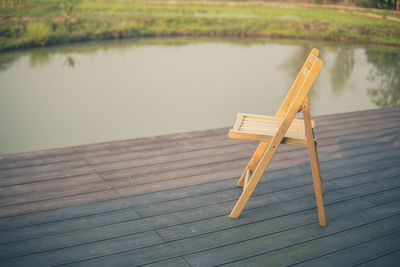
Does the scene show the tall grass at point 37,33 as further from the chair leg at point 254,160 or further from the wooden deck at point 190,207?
the chair leg at point 254,160

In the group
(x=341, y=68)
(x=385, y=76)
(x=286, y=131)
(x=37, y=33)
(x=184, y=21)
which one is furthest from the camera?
(x=184, y=21)

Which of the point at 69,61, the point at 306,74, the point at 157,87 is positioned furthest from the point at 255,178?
the point at 69,61

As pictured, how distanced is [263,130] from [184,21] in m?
9.47

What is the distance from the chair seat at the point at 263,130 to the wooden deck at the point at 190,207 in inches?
14.4

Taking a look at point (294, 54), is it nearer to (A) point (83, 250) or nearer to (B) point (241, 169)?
(B) point (241, 169)

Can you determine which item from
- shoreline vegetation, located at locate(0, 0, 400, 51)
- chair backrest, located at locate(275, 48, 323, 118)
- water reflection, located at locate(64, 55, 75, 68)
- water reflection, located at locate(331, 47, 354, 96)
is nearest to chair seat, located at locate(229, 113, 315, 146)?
chair backrest, located at locate(275, 48, 323, 118)

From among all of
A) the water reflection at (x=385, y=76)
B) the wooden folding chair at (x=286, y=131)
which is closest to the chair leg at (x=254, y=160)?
the wooden folding chair at (x=286, y=131)

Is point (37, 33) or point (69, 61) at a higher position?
point (37, 33)

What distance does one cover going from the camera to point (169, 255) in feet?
5.85

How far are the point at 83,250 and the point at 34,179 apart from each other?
868 mm

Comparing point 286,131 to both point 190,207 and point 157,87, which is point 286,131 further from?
point 157,87

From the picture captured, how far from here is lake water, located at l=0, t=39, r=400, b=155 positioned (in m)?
4.82

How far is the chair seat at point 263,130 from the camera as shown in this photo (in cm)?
207

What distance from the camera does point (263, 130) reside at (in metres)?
2.20
